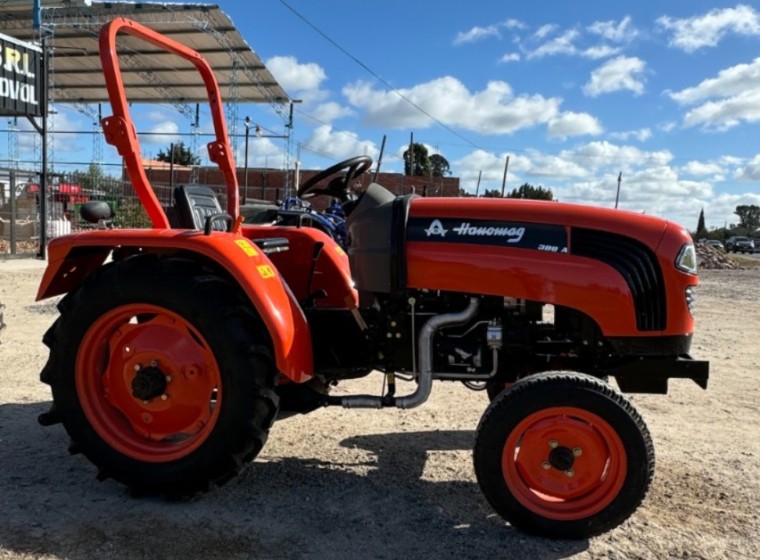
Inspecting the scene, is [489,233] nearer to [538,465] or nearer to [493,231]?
[493,231]

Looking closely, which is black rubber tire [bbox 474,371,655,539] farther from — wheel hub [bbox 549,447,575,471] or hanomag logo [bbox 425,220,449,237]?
hanomag logo [bbox 425,220,449,237]

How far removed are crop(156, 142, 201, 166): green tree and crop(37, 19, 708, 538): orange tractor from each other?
61.3ft

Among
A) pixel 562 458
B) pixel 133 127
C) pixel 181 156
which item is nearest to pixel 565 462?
pixel 562 458

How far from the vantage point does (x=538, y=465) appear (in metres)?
2.80

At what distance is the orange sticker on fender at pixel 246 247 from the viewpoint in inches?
119

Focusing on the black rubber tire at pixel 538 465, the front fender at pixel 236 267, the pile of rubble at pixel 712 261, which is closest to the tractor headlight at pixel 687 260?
the black rubber tire at pixel 538 465

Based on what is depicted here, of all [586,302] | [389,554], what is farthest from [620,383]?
[389,554]

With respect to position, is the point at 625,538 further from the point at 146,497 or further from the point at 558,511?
the point at 146,497

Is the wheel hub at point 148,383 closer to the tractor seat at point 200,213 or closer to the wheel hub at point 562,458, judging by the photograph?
the tractor seat at point 200,213

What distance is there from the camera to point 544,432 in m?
2.78

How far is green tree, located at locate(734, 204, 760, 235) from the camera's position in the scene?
91.5 metres

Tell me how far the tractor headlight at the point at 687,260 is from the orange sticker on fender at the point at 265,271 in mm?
1775

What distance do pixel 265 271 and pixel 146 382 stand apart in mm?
737

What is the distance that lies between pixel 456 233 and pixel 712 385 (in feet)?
11.9
